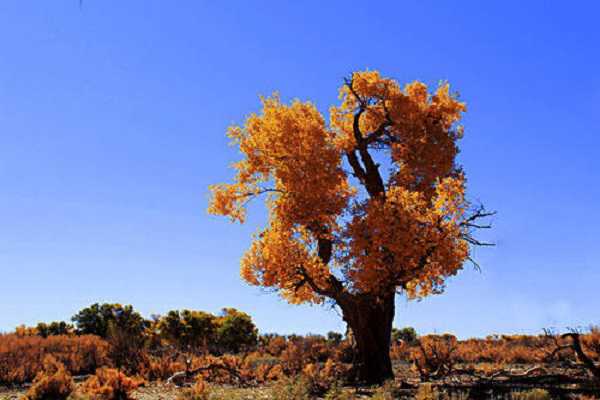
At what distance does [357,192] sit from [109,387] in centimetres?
1044

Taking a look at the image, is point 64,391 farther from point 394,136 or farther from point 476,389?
point 394,136

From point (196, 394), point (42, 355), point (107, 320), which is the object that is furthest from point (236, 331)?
point (196, 394)

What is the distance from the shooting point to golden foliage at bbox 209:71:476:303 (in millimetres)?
17719

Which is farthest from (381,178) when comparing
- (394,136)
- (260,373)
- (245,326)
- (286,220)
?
(245,326)

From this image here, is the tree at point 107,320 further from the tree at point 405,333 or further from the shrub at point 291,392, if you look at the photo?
the shrub at point 291,392

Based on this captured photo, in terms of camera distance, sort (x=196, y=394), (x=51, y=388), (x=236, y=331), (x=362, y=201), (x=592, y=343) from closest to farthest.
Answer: (x=196, y=394), (x=51, y=388), (x=362, y=201), (x=592, y=343), (x=236, y=331)

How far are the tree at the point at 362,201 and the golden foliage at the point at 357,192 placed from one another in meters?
0.03

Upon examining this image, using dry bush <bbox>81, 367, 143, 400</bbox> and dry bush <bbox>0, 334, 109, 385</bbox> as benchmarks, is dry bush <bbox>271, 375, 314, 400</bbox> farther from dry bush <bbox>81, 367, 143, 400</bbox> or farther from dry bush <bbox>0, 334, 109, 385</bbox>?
dry bush <bbox>0, 334, 109, 385</bbox>

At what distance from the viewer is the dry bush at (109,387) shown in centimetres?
1298

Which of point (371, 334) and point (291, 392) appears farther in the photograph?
point (371, 334)

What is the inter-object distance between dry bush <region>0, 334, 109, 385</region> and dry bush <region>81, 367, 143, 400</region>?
24.0 ft

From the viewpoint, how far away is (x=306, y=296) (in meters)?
20.9

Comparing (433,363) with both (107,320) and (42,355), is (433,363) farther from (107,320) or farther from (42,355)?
(107,320)

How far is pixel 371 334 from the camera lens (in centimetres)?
1970
